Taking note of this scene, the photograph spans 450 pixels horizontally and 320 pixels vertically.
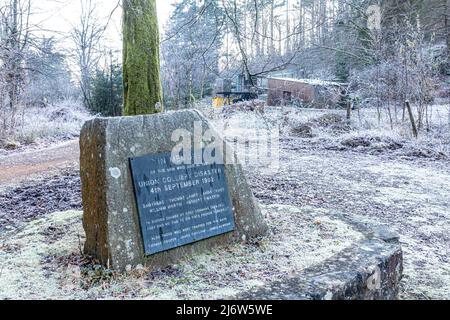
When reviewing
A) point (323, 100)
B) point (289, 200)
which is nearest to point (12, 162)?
point (289, 200)

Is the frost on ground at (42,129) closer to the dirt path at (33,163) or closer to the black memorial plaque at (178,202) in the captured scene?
the dirt path at (33,163)

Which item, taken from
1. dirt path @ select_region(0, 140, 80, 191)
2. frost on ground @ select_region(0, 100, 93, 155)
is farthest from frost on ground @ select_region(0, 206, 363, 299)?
frost on ground @ select_region(0, 100, 93, 155)

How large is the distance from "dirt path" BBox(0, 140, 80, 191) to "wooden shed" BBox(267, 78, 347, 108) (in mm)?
7542

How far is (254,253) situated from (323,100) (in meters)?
13.1

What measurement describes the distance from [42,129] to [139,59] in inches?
428

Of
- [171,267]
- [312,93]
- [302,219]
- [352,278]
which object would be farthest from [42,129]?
[352,278]

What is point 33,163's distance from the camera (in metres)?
8.12

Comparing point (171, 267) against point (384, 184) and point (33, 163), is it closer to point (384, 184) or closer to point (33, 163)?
point (384, 184)

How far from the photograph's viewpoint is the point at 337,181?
6.15 m

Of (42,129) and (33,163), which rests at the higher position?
(42,129)

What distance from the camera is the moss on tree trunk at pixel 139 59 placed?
3.35 m

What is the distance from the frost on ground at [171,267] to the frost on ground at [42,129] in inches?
277

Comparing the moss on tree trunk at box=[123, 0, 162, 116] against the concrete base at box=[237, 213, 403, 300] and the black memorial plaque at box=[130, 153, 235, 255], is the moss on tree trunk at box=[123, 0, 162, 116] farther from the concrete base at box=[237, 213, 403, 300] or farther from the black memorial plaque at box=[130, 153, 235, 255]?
the concrete base at box=[237, 213, 403, 300]

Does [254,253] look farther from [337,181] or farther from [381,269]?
[337,181]
